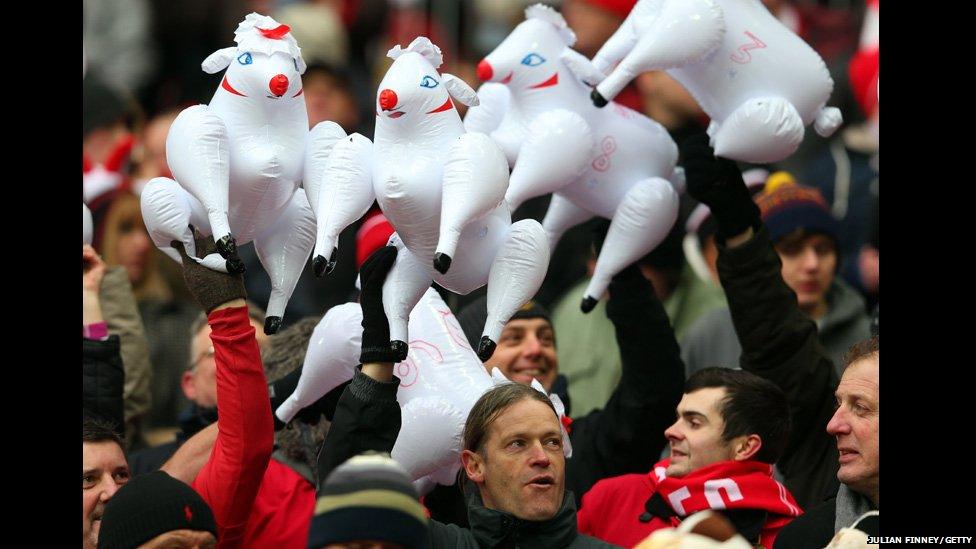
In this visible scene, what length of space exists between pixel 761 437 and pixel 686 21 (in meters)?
1.13

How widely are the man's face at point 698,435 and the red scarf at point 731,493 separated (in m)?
0.07

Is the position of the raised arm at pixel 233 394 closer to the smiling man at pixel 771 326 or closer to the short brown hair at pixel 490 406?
the short brown hair at pixel 490 406

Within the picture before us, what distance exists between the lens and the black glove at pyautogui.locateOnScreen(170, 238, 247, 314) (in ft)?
11.7

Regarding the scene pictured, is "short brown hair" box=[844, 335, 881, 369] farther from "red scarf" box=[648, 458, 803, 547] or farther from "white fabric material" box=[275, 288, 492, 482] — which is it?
"white fabric material" box=[275, 288, 492, 482]

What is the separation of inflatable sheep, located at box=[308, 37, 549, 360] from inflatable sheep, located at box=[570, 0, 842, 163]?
2.30ft

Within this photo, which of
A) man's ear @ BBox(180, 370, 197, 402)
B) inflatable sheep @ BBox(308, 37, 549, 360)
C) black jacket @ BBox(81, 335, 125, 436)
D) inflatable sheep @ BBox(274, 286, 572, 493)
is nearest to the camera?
inflatable sheep @ BBox(308, 37, 549, 360)

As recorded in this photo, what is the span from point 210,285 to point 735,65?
160 cm

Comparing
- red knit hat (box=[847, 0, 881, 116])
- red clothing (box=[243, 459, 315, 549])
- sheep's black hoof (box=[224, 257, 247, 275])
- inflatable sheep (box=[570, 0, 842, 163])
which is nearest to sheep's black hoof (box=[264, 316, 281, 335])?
sheep's black hoof (box=[224, 257, 247, 275])

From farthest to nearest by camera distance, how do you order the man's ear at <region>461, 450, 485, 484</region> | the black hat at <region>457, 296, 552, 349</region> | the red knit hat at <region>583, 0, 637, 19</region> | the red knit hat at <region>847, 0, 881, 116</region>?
the red knit hat at <region>847, 0, 881, 116</region>, the red knit hat at <region>583, 0, 637, 19</region>, the black hat at <region>457, 296, 552, 349</region>, the man's ear at <region>461, 450, 485, 484</region>

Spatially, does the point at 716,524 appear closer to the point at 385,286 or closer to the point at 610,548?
the point at 610,548

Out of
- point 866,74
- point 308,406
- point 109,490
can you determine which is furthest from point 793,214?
point 109,490

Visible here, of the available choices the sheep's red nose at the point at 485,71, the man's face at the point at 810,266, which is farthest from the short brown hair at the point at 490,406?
the man's face at the point at 810,266

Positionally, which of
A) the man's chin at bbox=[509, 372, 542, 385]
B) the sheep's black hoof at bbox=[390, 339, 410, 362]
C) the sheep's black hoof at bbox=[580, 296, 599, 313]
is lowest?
the man's chin at bbox=[509, 372, 542, 385]

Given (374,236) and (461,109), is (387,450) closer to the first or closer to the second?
(374,236)
